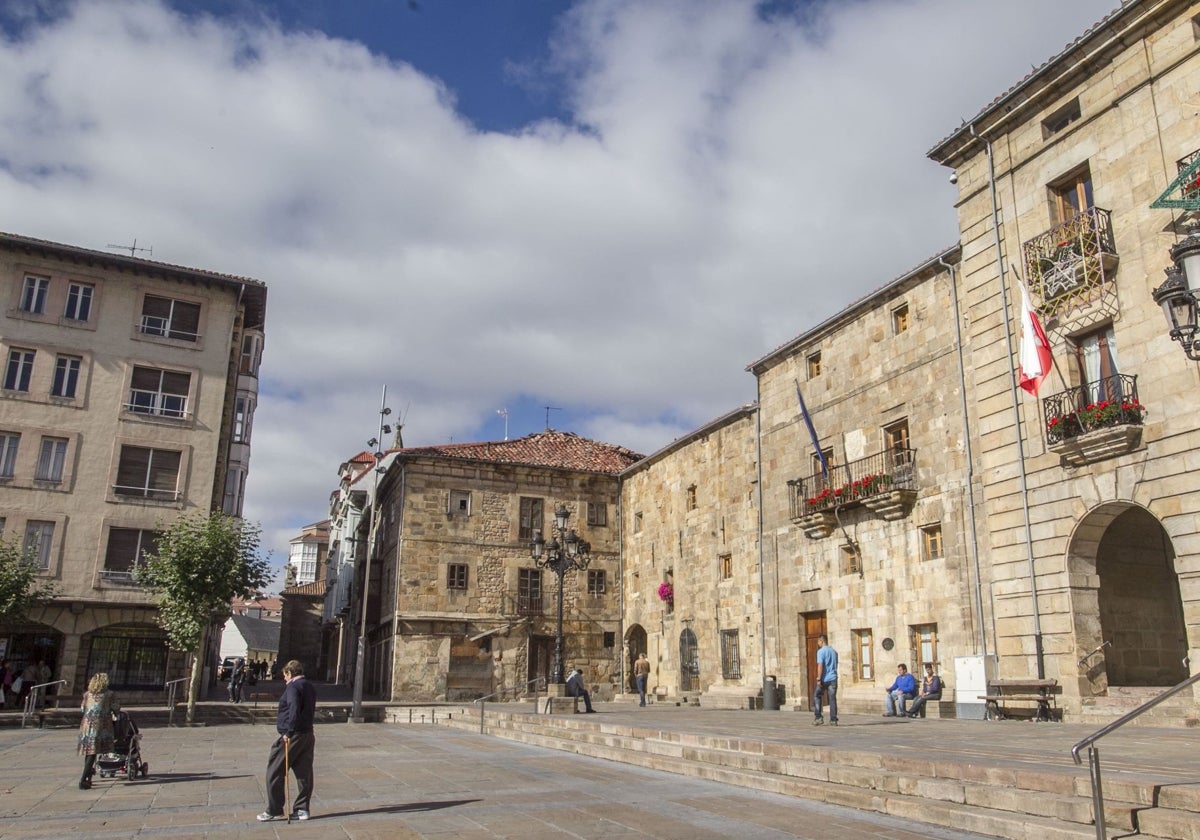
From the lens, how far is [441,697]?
1253 inches

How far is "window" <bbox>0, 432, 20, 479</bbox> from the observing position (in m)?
26.6

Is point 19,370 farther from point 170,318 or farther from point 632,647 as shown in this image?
point 632,647

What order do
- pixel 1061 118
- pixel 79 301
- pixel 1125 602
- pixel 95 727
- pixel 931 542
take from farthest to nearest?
pixel 79 301 → pixel 931 542 → pixel 1061 118 → pixel 1125 602 → pixel 95 727

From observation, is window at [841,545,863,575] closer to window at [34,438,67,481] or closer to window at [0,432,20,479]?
window at [34,438,67,481]

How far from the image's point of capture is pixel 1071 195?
53.2ft

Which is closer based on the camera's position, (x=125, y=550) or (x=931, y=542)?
(x=931, y=542)

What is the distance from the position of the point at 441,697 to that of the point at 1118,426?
24.6 meters

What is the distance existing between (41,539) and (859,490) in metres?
23.5

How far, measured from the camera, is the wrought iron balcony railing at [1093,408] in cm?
1400

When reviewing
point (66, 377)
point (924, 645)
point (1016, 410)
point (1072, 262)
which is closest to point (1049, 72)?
point (1072, 262)

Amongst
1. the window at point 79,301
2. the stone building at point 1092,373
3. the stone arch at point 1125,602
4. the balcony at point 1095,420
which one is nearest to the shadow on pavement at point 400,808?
the stone building at point 1092,373

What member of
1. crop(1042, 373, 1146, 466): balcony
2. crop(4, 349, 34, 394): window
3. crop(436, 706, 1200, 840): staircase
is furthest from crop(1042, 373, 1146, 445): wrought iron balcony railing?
crop(4, 349, 34, 394): window

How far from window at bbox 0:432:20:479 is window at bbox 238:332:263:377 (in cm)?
872

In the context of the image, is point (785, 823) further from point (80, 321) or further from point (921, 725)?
point (80, 321)
